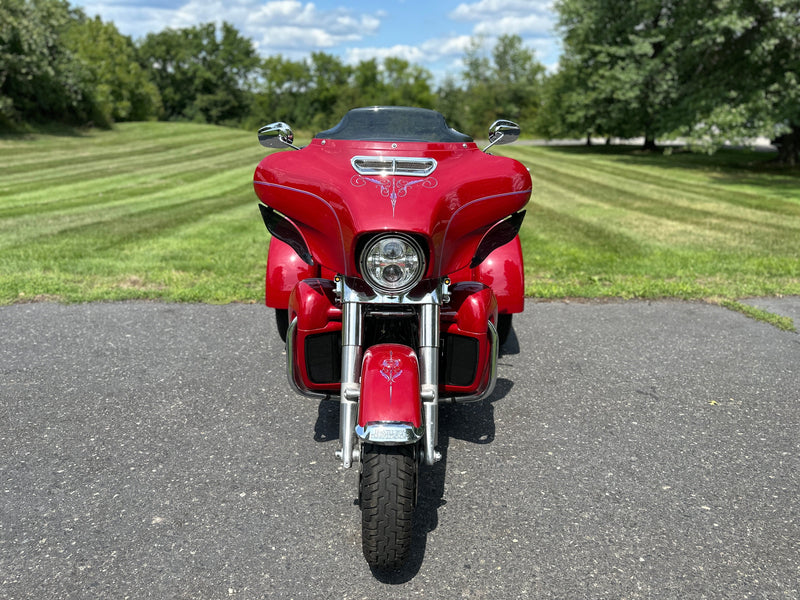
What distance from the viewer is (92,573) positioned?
2.53m

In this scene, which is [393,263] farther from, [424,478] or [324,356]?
[424,478]

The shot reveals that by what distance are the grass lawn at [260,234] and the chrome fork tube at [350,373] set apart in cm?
365

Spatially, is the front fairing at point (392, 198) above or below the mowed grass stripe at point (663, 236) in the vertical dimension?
above

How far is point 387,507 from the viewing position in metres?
2.51

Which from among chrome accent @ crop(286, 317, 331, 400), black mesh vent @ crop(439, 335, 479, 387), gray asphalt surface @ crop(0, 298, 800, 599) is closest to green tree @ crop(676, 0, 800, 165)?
gray asphalt surface @ crop(0, 298, 800, 599)

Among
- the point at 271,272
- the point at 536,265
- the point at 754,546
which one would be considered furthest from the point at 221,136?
the point at 754,546

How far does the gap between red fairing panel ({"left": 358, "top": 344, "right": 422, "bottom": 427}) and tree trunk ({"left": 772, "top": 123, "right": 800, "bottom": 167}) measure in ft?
71.6

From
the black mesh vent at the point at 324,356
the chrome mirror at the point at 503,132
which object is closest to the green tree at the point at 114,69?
the chrome mirror at the point at 503,132

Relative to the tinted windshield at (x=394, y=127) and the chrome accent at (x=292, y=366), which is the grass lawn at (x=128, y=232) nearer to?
the tinted windshield at (x=394, y=127)

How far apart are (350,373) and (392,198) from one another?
75 cm

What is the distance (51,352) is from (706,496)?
443cm

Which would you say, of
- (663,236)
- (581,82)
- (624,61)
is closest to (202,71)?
(581,82)

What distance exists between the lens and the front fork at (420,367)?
2.74 metres

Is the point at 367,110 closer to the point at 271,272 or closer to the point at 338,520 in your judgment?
the point at 271,272
